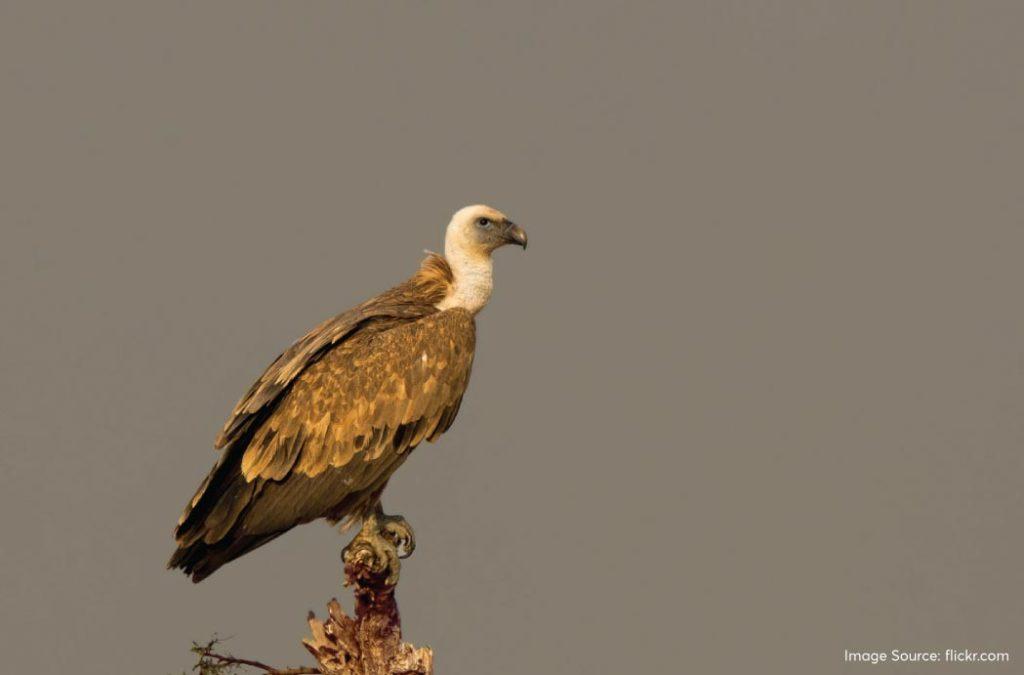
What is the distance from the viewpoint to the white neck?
1057 centimetres

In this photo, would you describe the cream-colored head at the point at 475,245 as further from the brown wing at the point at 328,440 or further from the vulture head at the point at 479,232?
the brown wing at the point at 328,440

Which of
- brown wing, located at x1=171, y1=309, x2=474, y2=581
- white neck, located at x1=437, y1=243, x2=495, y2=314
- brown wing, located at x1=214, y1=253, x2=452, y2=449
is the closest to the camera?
brown wing, located at x1=171, y1=309, x2=474, y2=581

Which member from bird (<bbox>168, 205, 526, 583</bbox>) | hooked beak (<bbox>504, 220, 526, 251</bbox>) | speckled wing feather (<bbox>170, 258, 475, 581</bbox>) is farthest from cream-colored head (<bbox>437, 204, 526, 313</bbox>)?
speckled wing feather (<bbox>170, 258, 475, 581</bbox>)

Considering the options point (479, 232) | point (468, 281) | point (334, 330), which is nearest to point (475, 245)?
point (479, 232)

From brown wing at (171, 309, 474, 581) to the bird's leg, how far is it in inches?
6.5

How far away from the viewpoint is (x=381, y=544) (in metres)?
10.2

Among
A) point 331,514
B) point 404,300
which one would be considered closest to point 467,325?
point 404,300

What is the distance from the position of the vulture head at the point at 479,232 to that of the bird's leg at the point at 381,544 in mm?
1576

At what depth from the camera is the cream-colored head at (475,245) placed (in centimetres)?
1059

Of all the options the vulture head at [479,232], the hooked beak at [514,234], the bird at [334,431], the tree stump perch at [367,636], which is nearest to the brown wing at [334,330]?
the bird at [334,431]

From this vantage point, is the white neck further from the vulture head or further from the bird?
the bird

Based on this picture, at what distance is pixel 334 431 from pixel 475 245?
1427 mm

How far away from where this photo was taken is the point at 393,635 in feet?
33.2

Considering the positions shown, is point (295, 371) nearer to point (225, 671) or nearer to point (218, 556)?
point (218, 556)
